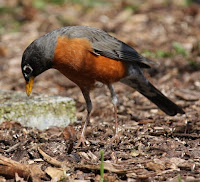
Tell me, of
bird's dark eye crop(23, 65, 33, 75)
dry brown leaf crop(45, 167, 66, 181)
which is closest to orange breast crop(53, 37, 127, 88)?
bird's dark eye crop(23, 65, 33, 75)

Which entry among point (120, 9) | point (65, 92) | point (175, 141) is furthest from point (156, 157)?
point (120, 9)

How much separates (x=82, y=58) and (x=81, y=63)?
0.26 feet

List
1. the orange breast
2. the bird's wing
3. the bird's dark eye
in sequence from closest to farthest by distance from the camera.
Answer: the orange breast → the bird's dark eye → the bird's wing

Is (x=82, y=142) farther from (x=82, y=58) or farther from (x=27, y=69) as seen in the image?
(x=27, y=69)

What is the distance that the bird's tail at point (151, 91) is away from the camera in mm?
5785

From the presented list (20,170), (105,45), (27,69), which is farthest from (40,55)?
(20,170)

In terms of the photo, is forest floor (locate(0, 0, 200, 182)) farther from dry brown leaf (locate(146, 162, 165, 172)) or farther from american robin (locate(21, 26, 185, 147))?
american robin (locate(21, 26, 185, 147))

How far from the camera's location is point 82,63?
4.87 meters

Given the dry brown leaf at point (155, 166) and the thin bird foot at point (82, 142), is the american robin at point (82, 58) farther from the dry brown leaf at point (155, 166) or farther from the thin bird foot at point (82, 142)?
the dry brown leaf at point (155, 166)

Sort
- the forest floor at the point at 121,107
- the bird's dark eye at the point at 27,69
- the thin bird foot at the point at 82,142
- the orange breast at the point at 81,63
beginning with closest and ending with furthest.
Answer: the forest floor at the point at 121,107
the thin bird foot at the point at 82,142
the orange breast at the point at 81,63
the bird's dark eye at the point at 27,69

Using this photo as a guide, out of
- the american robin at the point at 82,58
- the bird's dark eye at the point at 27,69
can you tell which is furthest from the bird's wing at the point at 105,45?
the bird's dark eye at the point at 27,69

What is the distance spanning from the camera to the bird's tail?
5.79 m

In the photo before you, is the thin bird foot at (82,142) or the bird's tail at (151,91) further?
the bird's tail at (151,91)

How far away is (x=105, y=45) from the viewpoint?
537cm
